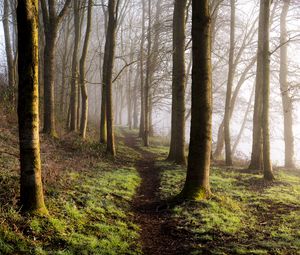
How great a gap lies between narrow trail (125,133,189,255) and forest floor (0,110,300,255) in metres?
0.02

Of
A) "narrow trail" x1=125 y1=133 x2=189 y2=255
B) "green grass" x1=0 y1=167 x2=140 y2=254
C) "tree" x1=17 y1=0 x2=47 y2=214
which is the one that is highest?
"tree" x1=17 y1=0 x2=47 y2=214

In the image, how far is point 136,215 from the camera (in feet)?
28.2

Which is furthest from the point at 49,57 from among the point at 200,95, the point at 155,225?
the point at 155,225

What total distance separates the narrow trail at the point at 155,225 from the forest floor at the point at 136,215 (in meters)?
0.02

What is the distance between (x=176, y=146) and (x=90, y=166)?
14.5ft

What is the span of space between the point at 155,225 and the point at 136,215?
28.7 inches

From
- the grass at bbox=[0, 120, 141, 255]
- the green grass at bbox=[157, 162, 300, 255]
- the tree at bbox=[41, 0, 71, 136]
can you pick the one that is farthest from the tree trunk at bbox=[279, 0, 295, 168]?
the tree at bbox=[41, 0, 71, 136]

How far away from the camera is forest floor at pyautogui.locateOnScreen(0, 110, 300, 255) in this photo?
6199mm

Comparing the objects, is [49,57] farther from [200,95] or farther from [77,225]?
[77,225]

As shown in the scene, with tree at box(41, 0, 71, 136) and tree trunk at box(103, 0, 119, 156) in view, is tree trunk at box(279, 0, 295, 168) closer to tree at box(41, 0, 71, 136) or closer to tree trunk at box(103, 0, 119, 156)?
tree trunk at box(103, 0, 119, 156)

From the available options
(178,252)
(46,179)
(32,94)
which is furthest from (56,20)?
(178,252)

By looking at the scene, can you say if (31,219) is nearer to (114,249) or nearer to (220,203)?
(114,249)

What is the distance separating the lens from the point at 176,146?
15547 millimetres

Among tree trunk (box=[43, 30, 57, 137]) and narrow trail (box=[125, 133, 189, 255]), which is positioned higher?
tree trunk (box=[43, 30, 57, 137])
